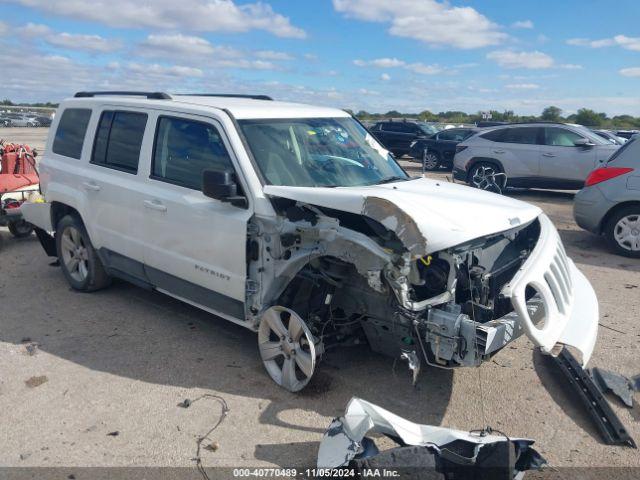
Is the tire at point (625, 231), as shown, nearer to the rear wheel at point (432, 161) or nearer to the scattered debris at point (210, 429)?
the scattered debris at point (210, 429)

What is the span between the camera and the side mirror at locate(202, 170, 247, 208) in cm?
404

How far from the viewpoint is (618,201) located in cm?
794

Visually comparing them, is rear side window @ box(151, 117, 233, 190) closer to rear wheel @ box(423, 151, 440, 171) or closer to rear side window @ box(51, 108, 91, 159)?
rear side window @ box(51, 108, 91, 159)

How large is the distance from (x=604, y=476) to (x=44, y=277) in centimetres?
615

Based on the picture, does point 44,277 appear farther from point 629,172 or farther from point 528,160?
point 528,160

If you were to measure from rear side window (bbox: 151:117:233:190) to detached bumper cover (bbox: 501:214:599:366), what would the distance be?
2270mm

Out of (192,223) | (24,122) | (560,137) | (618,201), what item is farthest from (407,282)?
(24,122)

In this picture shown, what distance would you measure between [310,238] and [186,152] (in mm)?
1477

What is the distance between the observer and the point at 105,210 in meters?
5.43

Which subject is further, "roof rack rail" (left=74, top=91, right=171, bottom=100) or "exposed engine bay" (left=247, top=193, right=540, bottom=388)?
"roof rack rail" (left=74, top=91, right=171, bottom=100)

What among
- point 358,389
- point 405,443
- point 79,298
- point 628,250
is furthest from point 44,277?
point 628,250

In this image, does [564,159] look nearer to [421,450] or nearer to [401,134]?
[401,134]

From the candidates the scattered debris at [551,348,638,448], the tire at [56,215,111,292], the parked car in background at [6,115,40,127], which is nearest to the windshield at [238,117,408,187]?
the scattered debris at [551,348,638,448]

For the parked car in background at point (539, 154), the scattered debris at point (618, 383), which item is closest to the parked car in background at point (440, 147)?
the parked car in background at point (539, 154)
